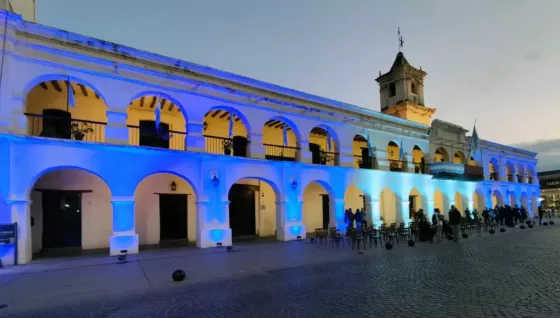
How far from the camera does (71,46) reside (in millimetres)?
13641

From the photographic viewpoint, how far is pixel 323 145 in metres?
25.3

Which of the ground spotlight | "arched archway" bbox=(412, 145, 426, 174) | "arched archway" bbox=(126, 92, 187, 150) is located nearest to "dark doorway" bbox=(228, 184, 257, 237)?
"arched archway" bbox=(126, 92, 187, 150)

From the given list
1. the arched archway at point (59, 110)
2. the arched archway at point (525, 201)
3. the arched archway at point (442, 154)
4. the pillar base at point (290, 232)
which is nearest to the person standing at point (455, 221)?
the pillar base at point (290, 232)

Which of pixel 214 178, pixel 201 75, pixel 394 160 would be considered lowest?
pixel 214 178

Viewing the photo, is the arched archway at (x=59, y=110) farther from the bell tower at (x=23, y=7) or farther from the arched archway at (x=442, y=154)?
the arched archway at (x=442, y=154)

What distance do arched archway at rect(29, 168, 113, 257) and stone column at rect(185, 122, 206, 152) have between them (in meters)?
4.65

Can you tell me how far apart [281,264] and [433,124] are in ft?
73.3

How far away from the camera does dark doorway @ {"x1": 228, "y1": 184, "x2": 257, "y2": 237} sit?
21.2m

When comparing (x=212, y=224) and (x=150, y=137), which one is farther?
(x=150, y=137)

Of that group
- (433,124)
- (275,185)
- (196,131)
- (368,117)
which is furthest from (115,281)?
(433,124)

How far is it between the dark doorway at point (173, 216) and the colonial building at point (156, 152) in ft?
0.18

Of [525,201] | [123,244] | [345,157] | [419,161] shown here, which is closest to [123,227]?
[123,244]

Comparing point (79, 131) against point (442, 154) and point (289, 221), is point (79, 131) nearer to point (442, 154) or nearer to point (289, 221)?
point (289, 221)

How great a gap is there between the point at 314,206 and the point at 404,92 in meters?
13.2
